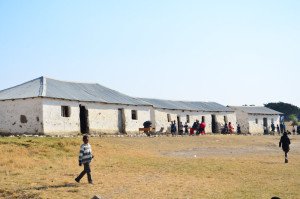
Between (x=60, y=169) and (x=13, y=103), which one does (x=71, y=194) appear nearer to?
(x=60, y=169)

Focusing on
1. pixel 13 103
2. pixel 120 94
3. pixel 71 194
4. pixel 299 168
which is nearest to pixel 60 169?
pixel 71 194

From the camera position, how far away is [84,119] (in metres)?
32.7

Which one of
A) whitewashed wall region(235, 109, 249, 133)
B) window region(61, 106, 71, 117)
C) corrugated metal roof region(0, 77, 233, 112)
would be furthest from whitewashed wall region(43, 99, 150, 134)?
whitewashed wall region(235, 109, 249, 133)

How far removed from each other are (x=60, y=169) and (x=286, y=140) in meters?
12.2

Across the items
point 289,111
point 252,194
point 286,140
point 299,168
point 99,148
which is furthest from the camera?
point 289,111

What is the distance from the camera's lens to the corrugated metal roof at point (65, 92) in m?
29.8

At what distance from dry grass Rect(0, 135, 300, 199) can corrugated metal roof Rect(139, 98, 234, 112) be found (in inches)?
887

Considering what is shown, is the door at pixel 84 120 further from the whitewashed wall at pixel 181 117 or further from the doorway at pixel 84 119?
the whitewashed wall at pixel 181 117

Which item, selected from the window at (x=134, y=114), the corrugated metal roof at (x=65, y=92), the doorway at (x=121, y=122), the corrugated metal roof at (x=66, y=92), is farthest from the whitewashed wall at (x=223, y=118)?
the doorway at (x=121, y=122)

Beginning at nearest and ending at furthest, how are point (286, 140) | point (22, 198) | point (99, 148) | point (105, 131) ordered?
1. point (22, 198)
2. point (286, 140)
3. point (99, 148)
4. point (105, 131)

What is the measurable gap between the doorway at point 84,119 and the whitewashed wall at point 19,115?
4.79 metres

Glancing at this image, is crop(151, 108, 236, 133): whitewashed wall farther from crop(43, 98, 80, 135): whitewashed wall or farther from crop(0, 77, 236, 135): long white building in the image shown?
crop(43, 98, 80, 135): whitewashed wall

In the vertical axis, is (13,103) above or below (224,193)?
above

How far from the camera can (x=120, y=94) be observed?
39906 mm
